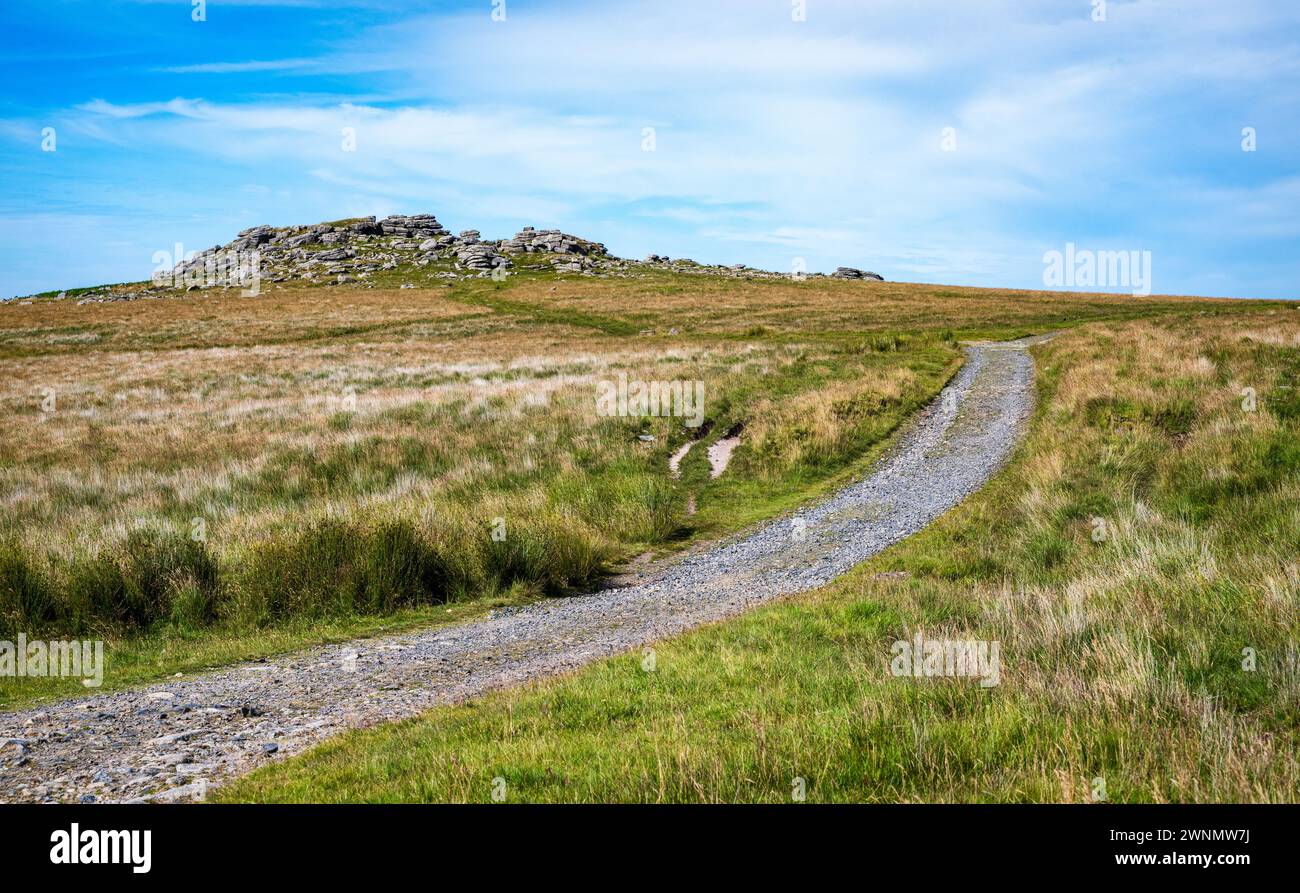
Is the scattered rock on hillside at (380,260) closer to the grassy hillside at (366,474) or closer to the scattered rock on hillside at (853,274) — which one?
the scattered rock on hillside at (853,274)

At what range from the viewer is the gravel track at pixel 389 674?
242 inches

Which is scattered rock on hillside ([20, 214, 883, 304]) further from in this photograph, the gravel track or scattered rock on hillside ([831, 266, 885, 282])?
the gravel track

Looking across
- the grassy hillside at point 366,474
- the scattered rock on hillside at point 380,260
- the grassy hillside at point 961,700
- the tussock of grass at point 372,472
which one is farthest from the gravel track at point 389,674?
the scattered rock on hillside at point 380,260

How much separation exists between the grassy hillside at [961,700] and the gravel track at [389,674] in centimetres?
94

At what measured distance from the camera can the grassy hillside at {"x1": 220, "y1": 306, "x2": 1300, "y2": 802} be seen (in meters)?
4.09

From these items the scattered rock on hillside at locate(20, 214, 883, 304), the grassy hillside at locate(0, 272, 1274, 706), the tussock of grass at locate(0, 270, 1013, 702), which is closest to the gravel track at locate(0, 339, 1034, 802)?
the grassy hillside at locate(0, 272, 1274, 706)

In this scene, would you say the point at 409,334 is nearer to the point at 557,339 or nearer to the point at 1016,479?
the point at 557,339

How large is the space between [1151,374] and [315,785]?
25.1 m

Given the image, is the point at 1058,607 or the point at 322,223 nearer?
the point at 1058,607

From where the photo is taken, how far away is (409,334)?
69.8 meters

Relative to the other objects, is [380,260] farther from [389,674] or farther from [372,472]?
[389,674]

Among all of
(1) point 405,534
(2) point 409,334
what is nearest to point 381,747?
(1) point 405,534

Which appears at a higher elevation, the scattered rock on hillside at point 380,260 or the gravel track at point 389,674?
the scattered rock on hillside at point 380,260

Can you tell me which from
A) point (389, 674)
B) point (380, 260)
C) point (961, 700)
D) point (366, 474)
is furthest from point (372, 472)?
point (380, 260)
